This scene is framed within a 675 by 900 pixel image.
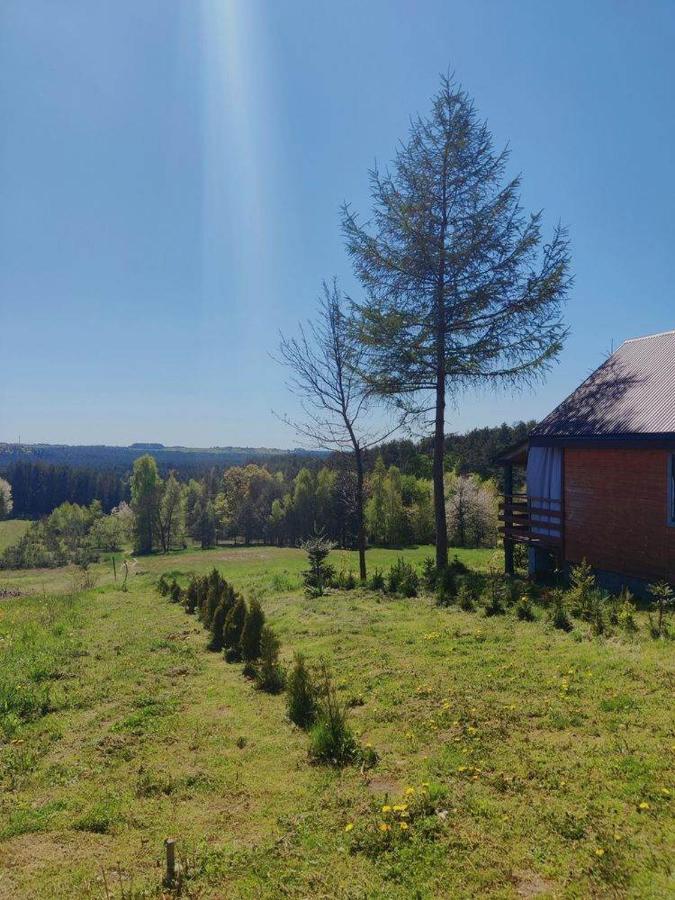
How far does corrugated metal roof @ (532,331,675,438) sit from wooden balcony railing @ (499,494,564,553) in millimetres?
1911

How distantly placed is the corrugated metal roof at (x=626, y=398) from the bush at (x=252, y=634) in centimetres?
809

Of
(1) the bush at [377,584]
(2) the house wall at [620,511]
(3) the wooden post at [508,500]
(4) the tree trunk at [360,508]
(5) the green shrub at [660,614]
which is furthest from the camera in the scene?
(4) the tree trunk at [360,508]

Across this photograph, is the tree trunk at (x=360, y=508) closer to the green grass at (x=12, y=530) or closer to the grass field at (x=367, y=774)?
the grass field at (x=367, y=774)

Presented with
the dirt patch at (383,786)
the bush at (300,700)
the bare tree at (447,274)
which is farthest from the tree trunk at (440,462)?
the dirt patch at (383,786)

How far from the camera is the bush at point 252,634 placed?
27.8 feet

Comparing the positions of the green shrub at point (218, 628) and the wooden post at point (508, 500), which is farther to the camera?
the wooden post at point (508, 500)

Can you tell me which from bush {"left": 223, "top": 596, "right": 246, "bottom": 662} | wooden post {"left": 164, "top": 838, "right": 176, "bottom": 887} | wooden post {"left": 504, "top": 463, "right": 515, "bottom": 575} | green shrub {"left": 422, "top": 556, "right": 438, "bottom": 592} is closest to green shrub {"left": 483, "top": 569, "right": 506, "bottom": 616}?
green shrub {"left": 422, "top": 556, "right": 438, "bottom": 592}

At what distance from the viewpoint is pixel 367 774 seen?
14.9ft

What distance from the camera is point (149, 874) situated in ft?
11.3

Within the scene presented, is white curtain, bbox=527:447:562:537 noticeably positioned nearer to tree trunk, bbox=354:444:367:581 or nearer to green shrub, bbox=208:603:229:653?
tree trunk, bbox=354:444:367:581

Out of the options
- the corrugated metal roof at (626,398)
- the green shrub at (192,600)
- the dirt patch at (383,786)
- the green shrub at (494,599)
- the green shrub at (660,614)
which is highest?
the corrugated metal roof at (626,398)

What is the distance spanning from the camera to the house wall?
10.2 metres

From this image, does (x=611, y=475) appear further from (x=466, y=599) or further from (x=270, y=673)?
(x=270, y=673)

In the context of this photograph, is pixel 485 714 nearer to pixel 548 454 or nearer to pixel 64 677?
pixel 64 677
